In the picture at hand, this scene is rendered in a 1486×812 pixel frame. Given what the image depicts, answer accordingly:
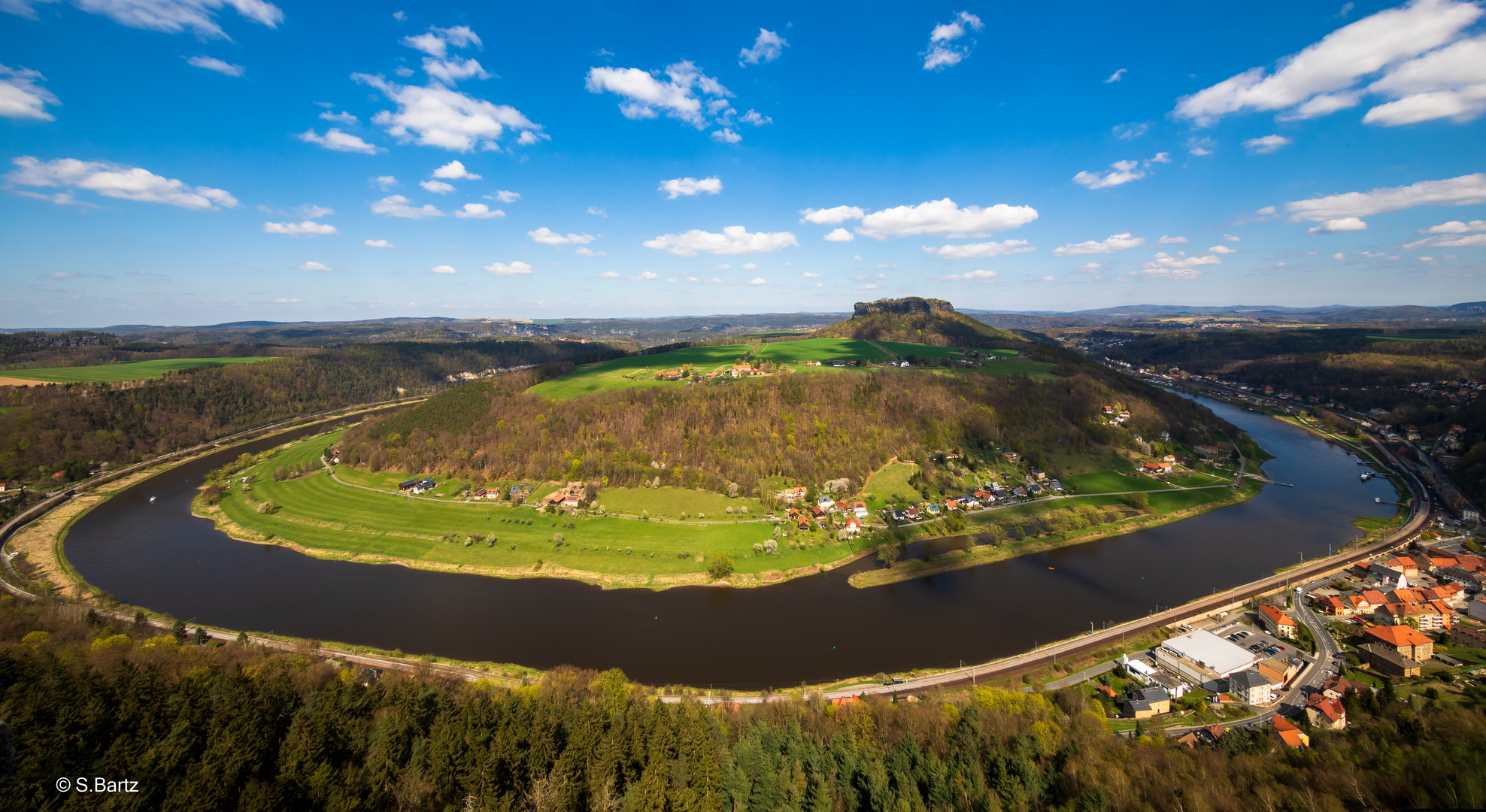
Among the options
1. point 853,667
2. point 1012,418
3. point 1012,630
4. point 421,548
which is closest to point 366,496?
point 421,548

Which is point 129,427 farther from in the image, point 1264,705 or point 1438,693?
point 1438,693

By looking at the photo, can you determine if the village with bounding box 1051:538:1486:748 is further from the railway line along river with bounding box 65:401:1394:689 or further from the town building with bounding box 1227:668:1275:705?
the railway line along river with bounding box 65:401:1394:689

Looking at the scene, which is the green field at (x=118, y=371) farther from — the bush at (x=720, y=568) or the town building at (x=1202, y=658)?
the town building at (x=1202, y=658)

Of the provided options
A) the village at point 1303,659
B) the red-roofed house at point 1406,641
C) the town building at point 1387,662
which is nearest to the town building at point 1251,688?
the village at point 1303,659

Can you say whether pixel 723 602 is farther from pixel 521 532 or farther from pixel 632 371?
pixel 632 371

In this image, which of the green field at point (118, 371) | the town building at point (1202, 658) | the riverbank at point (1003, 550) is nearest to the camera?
the town building at point (1202, 658)

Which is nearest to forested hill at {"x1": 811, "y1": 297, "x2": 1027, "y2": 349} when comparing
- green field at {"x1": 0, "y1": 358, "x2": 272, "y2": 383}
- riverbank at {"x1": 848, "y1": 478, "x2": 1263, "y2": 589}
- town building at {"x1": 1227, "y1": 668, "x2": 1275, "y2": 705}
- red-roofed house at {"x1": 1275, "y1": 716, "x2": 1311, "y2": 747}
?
riverbank at {"x1": 848, "y1": 478, "x2": 1263, "y2": 589}

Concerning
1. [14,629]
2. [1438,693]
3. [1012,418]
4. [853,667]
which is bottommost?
[853,667]
